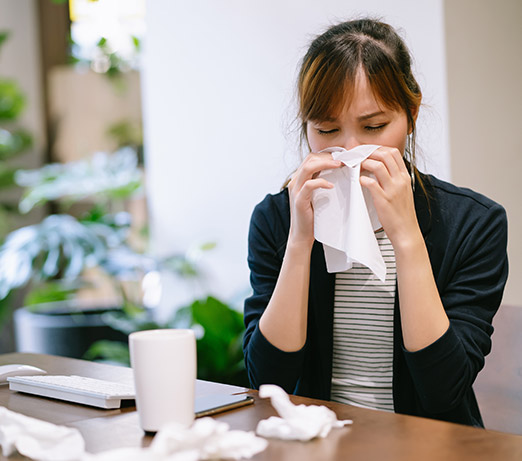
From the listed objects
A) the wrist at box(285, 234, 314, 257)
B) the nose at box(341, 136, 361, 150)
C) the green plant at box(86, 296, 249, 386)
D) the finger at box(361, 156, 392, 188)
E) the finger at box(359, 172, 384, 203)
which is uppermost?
the nose at box(341, 136, 361, 150)

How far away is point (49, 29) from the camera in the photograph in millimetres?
4629

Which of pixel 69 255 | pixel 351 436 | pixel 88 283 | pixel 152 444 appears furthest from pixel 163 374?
pixel 88 283

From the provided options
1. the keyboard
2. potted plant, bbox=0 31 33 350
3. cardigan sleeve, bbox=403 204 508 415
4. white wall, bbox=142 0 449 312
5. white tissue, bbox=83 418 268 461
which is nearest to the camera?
white tissue, bbox=83 418 268 461

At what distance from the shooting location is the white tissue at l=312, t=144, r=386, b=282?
3.44 feet

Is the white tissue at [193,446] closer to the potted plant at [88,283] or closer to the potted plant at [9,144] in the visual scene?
the potted plant at [88,283]

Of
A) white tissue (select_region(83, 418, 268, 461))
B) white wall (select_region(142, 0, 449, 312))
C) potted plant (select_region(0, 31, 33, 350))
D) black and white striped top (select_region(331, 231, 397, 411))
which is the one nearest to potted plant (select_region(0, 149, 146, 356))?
white wall (select_region(142, 0, 449, 312))

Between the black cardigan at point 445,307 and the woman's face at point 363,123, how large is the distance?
167 mm

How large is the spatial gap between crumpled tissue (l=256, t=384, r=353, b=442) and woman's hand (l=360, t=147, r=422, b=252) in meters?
0.35

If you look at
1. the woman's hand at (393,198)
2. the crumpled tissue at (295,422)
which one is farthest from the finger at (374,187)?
the crumpled tissue at (295,422)

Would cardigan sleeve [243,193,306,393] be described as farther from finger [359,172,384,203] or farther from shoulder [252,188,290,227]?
finger [359,172,384,203]

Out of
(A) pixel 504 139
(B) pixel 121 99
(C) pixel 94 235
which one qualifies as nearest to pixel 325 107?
(A) pixel 504 139

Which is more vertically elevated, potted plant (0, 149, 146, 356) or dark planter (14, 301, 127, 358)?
potted plant (0, 149, 146, 356)

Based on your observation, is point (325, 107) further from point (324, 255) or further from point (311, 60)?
point (324, 255)

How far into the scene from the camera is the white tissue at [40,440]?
2.25 feet
